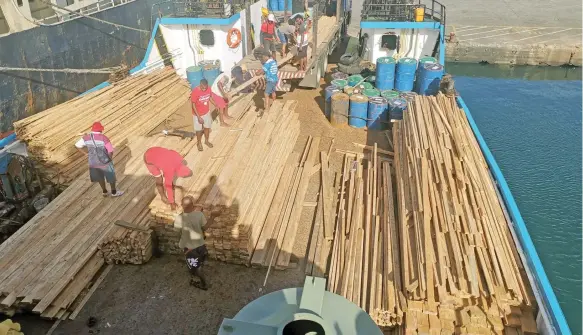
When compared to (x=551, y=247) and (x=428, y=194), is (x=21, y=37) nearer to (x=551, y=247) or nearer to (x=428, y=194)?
(x=428, y=194)

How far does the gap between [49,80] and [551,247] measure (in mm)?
16630

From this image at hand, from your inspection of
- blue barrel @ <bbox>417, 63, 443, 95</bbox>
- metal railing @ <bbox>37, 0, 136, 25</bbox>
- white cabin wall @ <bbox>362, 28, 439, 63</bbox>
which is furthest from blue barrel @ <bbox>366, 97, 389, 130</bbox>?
metal railing @ <bbox>37, 0, 136, 25</bbox>

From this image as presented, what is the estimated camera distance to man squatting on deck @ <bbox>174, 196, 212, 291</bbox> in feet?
24.8

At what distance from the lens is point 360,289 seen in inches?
308

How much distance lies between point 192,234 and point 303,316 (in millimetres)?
3989

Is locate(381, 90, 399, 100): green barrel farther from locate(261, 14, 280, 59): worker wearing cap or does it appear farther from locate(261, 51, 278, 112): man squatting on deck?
locate(261, 14, 280, 59): worker wearing cap

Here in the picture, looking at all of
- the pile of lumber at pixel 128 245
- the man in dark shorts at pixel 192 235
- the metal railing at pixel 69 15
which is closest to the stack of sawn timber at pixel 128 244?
the pile of lumber at pixel 128 245

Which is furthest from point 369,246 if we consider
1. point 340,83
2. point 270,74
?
point 340,83

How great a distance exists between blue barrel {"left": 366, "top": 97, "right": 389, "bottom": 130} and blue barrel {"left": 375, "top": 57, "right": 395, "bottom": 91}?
5.88 feet

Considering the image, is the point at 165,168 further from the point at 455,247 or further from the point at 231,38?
the point at 231,38

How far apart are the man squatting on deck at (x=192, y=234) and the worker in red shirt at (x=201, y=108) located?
313 cm

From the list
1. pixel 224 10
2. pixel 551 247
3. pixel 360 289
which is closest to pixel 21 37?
pixel 224 10

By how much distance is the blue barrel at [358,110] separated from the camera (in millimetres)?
14727

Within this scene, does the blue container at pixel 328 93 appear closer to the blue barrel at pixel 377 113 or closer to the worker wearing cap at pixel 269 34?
the blue barrel at pixel 377 113
